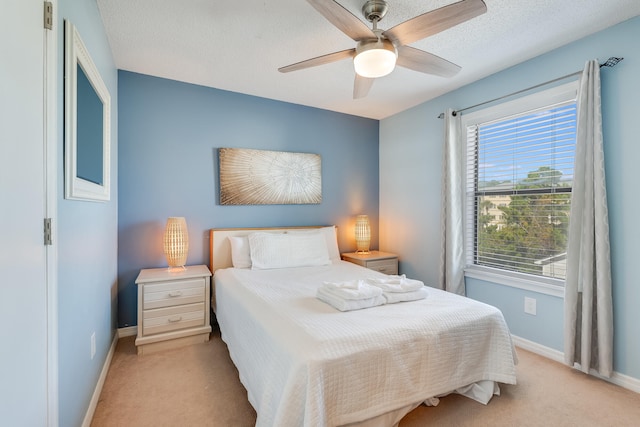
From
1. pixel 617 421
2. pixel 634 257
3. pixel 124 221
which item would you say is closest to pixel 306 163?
pixel 124 221

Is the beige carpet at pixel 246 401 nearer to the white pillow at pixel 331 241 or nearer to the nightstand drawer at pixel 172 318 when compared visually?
the nightstand drawer at pixel 172 318

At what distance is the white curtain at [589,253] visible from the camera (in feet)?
6.77

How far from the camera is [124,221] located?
285 centimetres

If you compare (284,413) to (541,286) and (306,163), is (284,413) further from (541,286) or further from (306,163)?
(306,163)

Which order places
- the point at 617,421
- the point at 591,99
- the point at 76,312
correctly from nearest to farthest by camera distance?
1. the point at 76,312
2. the point at 617,421
3. the point at 591,99

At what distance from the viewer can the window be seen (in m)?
2.44

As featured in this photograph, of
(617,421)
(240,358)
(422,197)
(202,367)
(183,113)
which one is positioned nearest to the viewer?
(617,421)

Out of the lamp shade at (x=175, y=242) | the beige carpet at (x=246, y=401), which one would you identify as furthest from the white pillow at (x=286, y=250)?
the beige carpet at (x=246, y=401)

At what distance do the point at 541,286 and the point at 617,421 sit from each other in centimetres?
101

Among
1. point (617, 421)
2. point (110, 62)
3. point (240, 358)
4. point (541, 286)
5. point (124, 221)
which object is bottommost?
point (617, 421)

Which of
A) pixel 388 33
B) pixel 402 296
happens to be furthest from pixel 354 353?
pixel 388 33

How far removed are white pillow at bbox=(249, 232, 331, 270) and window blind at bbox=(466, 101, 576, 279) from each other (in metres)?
1.61

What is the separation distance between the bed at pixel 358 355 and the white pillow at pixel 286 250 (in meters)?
0.75

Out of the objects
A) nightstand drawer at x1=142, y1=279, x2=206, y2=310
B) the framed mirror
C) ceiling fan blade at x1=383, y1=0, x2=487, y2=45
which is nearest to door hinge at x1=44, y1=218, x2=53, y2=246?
the framed mirror
